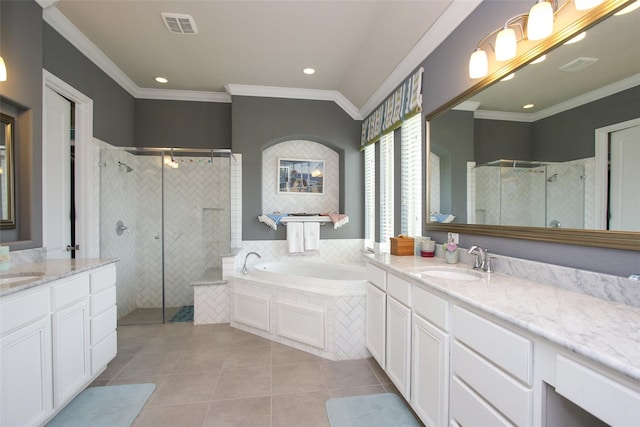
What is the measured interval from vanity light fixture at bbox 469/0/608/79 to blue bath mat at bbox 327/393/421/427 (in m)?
2.11

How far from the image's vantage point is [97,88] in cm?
307

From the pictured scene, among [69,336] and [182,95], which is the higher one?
[182,95]

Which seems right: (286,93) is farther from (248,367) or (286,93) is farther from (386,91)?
(248,367)

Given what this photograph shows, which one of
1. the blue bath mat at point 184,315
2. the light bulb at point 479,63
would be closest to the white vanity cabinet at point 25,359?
the blue bath mat at point 184,315

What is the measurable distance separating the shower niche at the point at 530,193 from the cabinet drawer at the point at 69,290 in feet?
8.55

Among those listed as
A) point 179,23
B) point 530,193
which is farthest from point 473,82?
point 179,23

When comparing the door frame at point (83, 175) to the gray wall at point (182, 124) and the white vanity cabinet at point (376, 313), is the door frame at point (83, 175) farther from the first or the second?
the white vanity cabinet at point (376, 313)

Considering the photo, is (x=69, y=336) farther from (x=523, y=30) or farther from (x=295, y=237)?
(x=523, y=30)

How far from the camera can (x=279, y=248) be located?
152 inches

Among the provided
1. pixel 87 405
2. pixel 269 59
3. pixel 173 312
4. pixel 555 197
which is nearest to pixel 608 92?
pixel 555 197

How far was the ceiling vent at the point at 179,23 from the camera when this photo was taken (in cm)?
241

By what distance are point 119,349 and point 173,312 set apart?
38.0 inches

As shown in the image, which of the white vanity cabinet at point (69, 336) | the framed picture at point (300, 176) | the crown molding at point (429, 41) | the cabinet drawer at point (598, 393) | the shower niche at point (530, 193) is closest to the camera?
the cabinet drawer at point (598, 393)

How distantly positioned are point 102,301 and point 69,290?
38 centimetres
